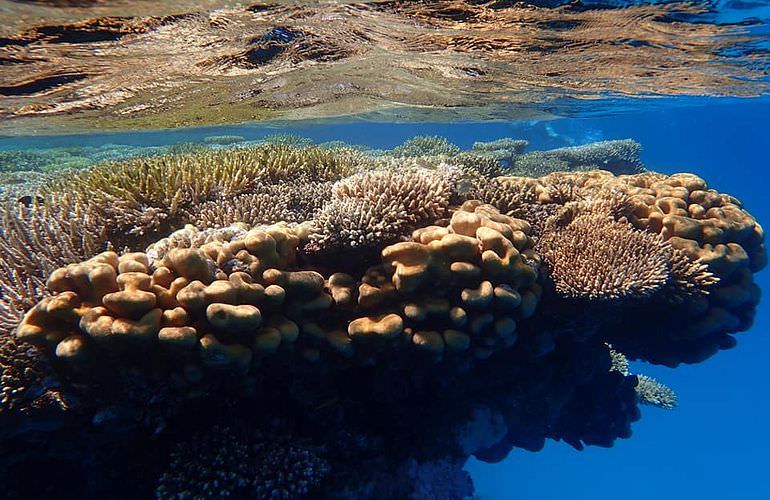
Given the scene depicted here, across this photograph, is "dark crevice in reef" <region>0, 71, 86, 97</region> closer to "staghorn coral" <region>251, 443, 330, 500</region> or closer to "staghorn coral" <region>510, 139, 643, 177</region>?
"staghorn coral" <region>251, 443, 330, 500</region>

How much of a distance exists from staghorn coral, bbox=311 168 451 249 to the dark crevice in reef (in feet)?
30.1

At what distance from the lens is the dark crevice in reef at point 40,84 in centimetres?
998

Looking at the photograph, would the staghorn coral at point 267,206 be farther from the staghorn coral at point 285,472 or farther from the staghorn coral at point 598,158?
the staghorn coral at point 598,158

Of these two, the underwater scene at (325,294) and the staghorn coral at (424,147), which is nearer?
the underwater scene at (325,294)

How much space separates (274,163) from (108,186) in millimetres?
2100

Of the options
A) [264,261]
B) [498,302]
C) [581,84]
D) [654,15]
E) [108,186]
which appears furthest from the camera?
[581,84]

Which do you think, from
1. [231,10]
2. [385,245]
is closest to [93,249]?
[385,245]

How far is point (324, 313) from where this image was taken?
4.16 metres

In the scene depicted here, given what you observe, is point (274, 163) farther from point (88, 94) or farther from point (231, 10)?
point (88, 94)

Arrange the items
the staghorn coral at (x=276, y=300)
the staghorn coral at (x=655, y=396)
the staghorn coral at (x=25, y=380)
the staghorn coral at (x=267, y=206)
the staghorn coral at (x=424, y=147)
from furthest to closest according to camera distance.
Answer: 1. the staghorn coral at (x=424, y=147)
2. the staghorn coral at (x=655, y=396)
3. the staghorn coral at (x=267, y=206)
4. the staghorn coral at (x=25, y=380)
5. the staghorn coral at (x=276, y=300)

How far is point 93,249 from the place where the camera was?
4.46 m

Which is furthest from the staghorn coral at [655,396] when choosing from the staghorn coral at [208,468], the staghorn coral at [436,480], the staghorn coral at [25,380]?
the staghorn coral at [25,380]

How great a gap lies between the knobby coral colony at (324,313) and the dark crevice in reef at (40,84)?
5.61 metres

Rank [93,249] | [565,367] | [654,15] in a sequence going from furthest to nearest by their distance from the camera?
[654,15], [565,367], [93,249]
